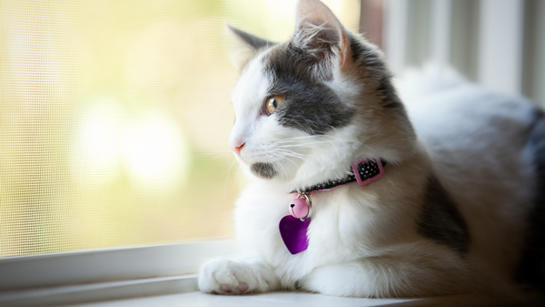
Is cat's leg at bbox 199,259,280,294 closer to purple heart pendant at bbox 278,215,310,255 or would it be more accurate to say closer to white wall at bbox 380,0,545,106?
purple heart pendant at bbox 278,215,310,255

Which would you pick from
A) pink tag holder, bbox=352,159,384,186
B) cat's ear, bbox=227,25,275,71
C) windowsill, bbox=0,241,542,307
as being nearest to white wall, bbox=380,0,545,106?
cat's ear, bbox=227,25,275,71

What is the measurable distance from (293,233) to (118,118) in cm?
49

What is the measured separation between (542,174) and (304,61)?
803mm

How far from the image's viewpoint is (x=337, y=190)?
3.00 ft

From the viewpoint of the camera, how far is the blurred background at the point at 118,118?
0.92 meters

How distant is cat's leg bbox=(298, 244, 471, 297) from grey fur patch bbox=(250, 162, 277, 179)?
217 mm

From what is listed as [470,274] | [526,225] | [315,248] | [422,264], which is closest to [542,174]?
[526,225]

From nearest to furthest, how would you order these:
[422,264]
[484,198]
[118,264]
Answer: [422,264], [118,264], [484,198]

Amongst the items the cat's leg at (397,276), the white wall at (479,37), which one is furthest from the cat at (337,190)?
the white wall at (479,37)

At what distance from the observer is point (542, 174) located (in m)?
1.26

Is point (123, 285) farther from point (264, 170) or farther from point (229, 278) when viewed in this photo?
point (264, 170)

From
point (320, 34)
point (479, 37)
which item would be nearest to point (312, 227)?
point (320, 34)

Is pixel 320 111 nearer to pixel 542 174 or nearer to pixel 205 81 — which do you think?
pixel 205 81

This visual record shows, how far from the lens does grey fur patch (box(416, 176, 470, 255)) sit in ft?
3.00
